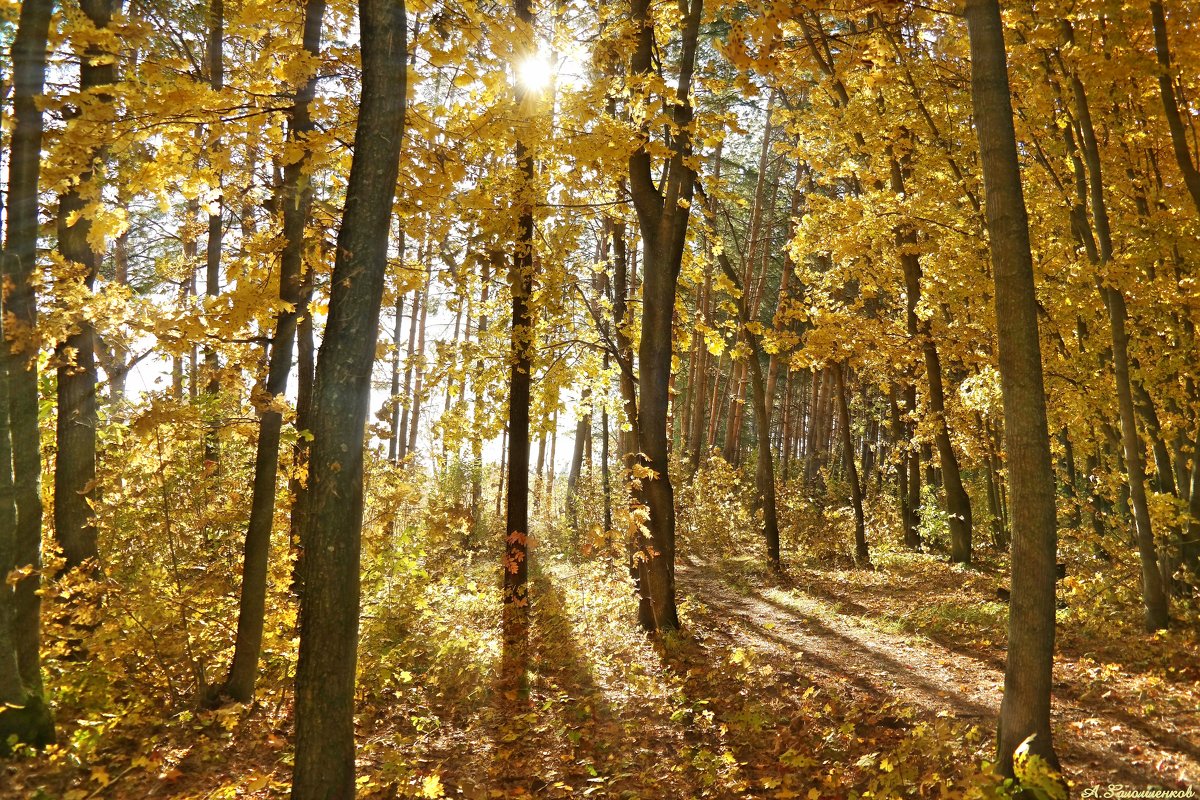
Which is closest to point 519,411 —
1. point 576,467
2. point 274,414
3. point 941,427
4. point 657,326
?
point 657,326

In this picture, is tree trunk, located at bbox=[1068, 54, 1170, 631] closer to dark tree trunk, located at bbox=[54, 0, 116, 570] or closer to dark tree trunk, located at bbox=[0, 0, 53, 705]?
dark tree trunk, located at bbox=[0, 0, 53, 705]

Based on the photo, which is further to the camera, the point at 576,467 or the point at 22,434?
the point at 576,467

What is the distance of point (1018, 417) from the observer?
14.5ft

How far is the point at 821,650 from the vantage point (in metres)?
8.58

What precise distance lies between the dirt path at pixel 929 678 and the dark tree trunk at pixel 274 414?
18.0ft

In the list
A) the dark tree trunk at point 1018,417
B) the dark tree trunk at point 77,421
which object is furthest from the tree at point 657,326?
the dark tree trunk at point 77,421

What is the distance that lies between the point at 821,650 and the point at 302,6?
854 cm

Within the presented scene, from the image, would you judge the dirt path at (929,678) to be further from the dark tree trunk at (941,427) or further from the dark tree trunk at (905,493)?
the dark tree trunk at (905,493)

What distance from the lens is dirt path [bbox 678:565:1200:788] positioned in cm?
496

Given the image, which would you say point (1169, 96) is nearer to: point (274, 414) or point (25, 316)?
point (274, 414)

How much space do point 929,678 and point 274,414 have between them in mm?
6791

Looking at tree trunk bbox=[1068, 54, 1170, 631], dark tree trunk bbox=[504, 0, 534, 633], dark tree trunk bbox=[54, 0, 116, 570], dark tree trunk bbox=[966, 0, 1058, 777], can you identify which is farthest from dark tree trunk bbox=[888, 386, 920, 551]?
dark tree trunk bbox=[54, 0, 116, 570]

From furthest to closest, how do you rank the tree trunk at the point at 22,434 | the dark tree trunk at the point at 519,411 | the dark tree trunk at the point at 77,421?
the dark tree trunk at the point at 519,411 → the dark tree trunk at the point at 77,421 → the tree trunk at the point at 22,434

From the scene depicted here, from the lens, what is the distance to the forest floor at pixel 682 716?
4973mm
